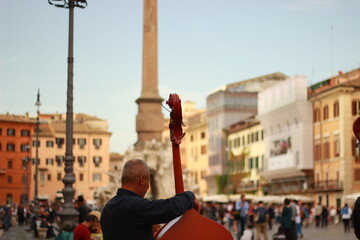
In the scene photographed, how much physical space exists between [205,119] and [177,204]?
4025 inches

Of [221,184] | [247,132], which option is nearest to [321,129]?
[247,132]

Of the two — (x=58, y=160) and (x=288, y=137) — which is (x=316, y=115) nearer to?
(x=288, y=137)

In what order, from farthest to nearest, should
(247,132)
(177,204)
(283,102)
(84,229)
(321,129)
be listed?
(247,132) → (283,102) → (321,129) → (84,229) → (177,204)

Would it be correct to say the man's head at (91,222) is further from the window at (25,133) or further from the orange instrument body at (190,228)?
the window at (25,133)

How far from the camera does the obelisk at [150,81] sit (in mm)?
41281

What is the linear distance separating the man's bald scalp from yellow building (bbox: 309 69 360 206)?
192 feet

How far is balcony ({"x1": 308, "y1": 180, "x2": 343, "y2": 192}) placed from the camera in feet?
208

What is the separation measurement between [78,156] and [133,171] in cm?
12072

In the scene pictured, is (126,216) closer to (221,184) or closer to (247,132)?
(247,132)

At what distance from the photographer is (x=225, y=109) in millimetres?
95875

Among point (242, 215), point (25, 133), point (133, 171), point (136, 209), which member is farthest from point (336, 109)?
point (136, 209)

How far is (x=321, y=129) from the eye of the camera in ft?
225

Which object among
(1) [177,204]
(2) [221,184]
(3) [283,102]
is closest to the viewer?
(1) [177,204]

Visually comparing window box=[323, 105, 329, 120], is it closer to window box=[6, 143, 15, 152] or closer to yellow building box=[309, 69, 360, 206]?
yellow building box=[309, 69, 360, 206]
